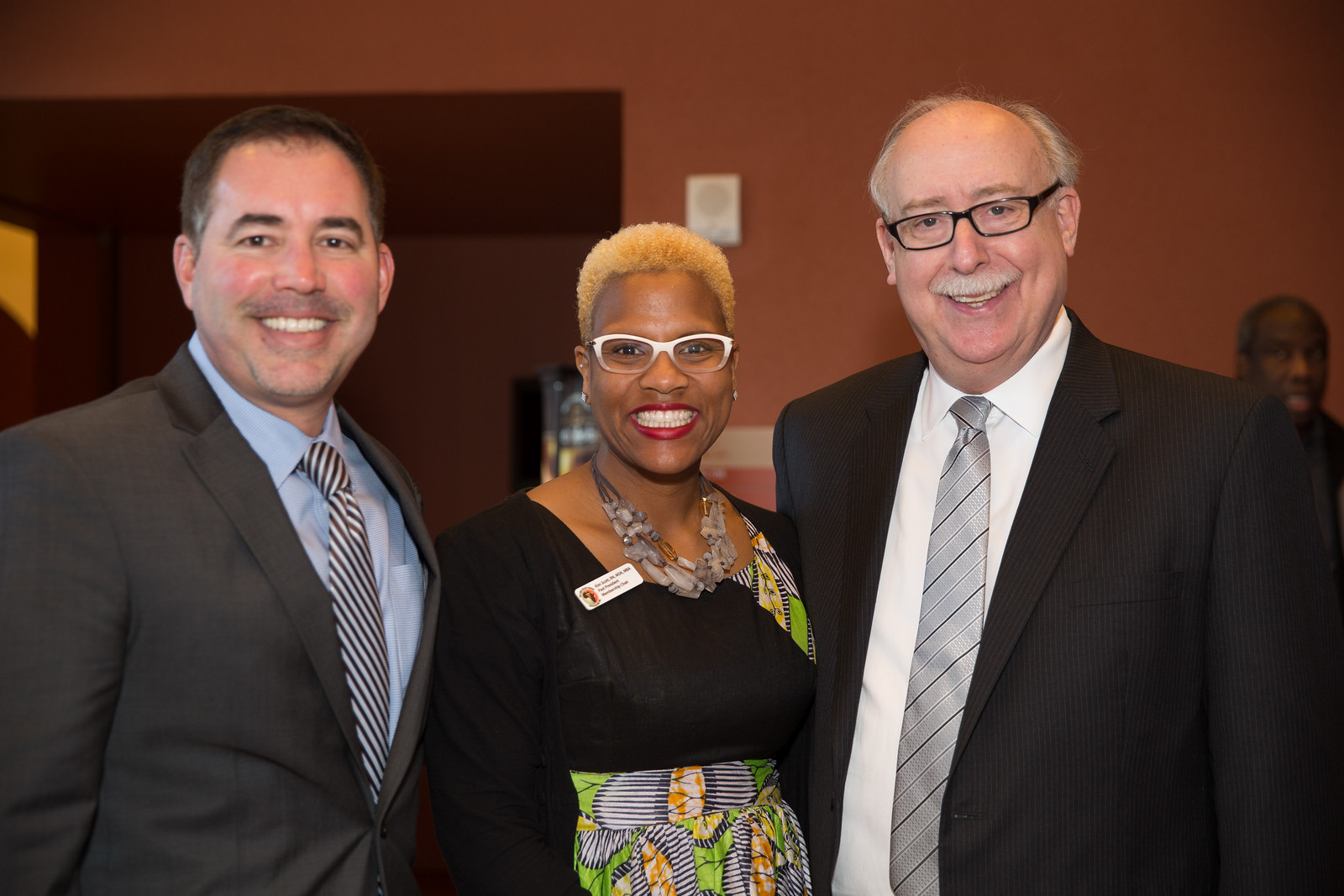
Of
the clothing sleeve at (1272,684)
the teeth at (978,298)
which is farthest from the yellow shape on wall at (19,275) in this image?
the clothing sleeve at (1272,684)

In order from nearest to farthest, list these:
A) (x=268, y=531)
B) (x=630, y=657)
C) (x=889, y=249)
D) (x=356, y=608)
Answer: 1. (x=268, y=531)
2. (x=356, y=608)
3. (x=630, y=657)
4. (x=889, y=249)

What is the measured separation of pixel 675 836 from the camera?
2004 mm

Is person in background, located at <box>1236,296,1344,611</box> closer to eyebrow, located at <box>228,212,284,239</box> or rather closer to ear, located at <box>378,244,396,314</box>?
ear, located at <box>378,244,396,314</box>

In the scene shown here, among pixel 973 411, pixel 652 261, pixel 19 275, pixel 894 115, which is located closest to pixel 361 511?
pixel 652 261

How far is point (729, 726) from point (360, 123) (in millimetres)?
3543

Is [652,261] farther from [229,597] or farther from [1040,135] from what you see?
[229,597]

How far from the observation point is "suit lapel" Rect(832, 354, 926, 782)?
6.80 ft

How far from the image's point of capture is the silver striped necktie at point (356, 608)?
175cm

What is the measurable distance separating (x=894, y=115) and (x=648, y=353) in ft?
8.09

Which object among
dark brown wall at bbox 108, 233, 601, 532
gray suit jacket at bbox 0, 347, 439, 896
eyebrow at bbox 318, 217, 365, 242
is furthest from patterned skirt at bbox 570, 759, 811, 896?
dark brown wall at bbox 108, 233, 601, 532

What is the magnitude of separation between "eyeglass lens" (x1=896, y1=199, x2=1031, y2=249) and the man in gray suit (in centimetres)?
103

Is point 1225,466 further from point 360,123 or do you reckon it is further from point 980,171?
point 360,123

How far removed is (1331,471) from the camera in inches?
145

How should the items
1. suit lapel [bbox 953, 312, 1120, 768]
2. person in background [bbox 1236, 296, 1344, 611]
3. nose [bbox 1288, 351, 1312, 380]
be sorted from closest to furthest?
suit lapel [bbox 953, 312, 1120, 768] → person in background [bbox 1236, 296, 1344, 611] → nose [bbox 1288, 351, 1312, 380]
